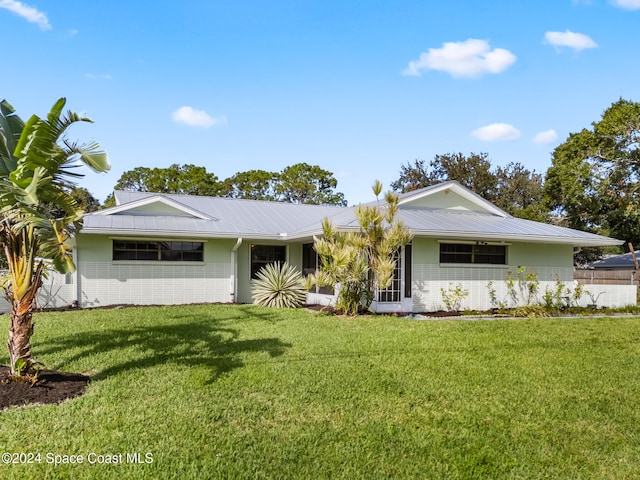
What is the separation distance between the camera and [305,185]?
43.2 meters

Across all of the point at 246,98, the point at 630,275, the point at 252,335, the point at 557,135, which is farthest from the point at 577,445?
the point at 557,135

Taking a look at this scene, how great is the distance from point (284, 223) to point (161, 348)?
32.9 feet

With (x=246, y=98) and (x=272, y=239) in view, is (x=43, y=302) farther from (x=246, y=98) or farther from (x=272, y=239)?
(x=246, y=98)

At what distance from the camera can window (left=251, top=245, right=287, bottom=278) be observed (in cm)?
1680

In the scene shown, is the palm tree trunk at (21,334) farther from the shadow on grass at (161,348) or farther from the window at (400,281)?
the window at (400,281)

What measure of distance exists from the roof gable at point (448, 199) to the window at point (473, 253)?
2.26 m

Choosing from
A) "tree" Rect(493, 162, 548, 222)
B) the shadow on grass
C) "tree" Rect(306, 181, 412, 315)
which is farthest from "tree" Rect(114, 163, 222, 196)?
the shadow on grass

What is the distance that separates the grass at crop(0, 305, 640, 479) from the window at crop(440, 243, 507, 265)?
4.52 meters

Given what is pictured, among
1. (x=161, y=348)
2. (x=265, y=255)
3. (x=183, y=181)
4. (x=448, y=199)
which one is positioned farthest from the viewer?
(x=183, y=181)

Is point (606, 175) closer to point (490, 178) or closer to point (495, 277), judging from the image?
point (490, 178)

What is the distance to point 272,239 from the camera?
1628 centimetres

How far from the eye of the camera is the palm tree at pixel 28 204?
5.77 metres

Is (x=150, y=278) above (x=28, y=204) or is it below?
below

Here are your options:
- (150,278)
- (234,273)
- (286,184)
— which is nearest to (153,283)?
(150,278)
